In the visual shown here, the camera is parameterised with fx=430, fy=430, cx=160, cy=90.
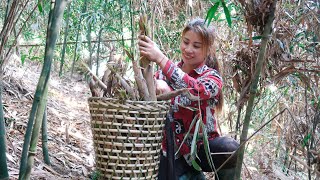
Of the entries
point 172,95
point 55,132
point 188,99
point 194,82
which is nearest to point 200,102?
point 188,99

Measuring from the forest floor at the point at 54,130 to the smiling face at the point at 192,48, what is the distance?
0.71m

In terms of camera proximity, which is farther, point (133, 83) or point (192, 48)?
point (192, 48)

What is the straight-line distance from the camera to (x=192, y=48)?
1622 millimetres

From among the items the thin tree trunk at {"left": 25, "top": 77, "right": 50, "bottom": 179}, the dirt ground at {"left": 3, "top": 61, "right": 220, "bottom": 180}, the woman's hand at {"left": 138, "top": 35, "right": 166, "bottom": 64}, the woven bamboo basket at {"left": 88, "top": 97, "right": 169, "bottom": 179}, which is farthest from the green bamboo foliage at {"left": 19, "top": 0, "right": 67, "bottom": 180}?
the dirt ground at {"left": 3, "top": 61, "right": 220, "bottom": 180}

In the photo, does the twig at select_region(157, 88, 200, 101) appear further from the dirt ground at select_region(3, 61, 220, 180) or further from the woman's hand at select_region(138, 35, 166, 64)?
the dirt ground at select_region(3, 61, 220, 180)

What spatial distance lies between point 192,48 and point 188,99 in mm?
200

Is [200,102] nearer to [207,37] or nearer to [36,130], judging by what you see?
[207,37]

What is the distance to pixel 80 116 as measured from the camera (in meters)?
3.00

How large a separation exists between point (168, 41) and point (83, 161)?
0.99 meters

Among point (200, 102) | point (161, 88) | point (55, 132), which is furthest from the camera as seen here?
point (55, 132)

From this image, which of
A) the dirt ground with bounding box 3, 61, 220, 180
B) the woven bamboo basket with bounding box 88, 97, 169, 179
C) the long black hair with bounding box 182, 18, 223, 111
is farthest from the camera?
the dirt ground with bounding box 3, 61, 220, 180

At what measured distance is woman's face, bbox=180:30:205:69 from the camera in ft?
5.33

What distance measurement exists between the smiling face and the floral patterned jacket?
0.12ft

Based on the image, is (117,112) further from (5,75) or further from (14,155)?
(5,75)
